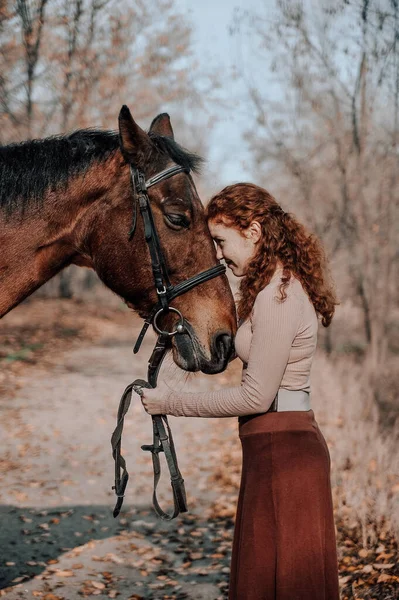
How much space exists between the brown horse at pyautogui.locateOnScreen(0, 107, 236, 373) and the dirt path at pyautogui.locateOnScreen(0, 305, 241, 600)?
0.60m

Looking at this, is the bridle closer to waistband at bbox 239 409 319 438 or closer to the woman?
the woman

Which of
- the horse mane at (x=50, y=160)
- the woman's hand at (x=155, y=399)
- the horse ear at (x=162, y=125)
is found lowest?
the woman's hand at (x=155, y=399)

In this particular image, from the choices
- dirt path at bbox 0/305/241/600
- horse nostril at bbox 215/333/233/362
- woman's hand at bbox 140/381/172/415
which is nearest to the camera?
woman's hand at bbox 140/381/172/415

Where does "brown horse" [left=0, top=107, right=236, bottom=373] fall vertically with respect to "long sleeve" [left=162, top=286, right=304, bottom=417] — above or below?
above

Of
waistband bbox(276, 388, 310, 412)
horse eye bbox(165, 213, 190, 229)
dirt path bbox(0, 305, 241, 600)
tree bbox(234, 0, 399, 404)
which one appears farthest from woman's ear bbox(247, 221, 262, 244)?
tree bbox(234, 0, 399, 404)

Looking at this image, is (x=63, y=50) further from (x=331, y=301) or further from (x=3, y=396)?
(x=331, y=301)

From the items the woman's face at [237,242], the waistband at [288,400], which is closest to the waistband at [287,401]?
the waistband at [288,400]

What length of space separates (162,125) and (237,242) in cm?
108

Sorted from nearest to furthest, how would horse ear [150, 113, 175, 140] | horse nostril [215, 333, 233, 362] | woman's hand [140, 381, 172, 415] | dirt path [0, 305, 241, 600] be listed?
woman's hand [140, 381, 172, 415]
horse nostril [215, 333, 233, 362]
horse ear [150, 113, 175, 140]
dirt path [0, 305, 241, 600]

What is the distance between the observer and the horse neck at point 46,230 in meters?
2.76

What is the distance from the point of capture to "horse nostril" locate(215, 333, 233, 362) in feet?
8.66

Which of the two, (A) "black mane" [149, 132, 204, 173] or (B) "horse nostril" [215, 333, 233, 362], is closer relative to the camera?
(B) "horse nostril" [215, 333, 233, 362]

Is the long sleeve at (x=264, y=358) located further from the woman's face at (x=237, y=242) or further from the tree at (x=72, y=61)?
the tree at (x=72, y=61)

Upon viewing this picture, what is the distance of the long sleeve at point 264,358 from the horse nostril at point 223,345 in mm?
309
